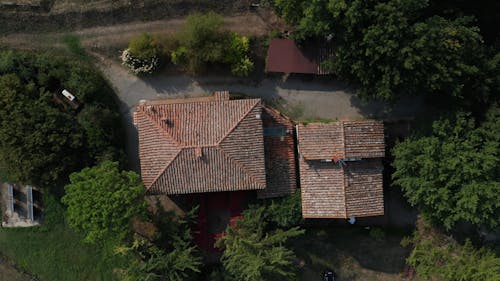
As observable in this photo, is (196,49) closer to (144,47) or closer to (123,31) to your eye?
(144,47)

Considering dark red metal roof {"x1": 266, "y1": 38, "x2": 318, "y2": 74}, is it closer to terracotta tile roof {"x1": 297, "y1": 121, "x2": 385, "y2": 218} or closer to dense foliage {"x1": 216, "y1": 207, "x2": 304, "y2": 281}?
terracotta tile roof {"x1": 297, "y1": 121, "x2": 385, "y2": 218}

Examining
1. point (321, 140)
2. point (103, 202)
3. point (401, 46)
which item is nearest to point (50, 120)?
point (103, 202)

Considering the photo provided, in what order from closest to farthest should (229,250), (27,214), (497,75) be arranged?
(497,75) → (229,250) → (27,214)

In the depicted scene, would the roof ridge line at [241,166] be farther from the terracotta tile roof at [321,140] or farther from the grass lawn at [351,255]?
the grass lawn at [351,255]

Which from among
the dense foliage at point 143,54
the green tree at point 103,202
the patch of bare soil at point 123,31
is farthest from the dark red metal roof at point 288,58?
the green tree at point 103,202

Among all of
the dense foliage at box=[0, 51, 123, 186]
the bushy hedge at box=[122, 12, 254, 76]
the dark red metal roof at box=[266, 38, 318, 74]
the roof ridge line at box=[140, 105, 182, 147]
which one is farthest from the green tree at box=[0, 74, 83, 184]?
the dark red metal roof at box=[266, 38, 318, 74]

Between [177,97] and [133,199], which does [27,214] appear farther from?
[177,97]

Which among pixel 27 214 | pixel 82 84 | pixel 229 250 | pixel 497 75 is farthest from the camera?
pixel 27 214

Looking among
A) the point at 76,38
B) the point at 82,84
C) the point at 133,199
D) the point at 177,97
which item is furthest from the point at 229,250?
the point at 76,38
